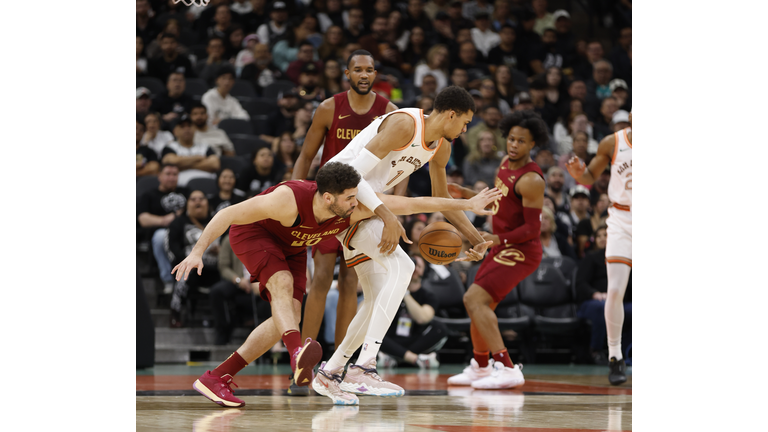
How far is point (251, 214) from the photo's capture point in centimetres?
396

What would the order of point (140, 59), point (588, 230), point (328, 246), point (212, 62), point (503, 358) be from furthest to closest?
point (212, 62), point (140, 59), point (588, 230), point (503, 358), point (328, 246)

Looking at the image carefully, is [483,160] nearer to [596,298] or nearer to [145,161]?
[596,298]

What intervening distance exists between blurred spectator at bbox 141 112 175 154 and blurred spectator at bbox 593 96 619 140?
5.96 m

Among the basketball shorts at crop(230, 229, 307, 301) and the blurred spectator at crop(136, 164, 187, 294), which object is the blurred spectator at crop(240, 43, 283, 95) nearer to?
the blurred spectator at crop(136, 164, 187, 294)

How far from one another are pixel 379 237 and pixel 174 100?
20.3ft

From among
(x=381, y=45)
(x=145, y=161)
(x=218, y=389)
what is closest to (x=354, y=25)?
(x=381, y=45)

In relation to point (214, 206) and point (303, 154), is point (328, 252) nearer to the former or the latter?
point (303, 154)

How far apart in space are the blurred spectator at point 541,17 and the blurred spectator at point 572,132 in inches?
104

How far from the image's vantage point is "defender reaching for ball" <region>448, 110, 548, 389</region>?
5926 mm

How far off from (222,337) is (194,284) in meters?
0.63

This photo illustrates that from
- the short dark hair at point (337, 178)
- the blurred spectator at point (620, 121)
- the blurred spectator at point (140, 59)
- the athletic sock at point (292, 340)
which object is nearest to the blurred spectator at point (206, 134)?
the blurred spectator at point (140, 59)
